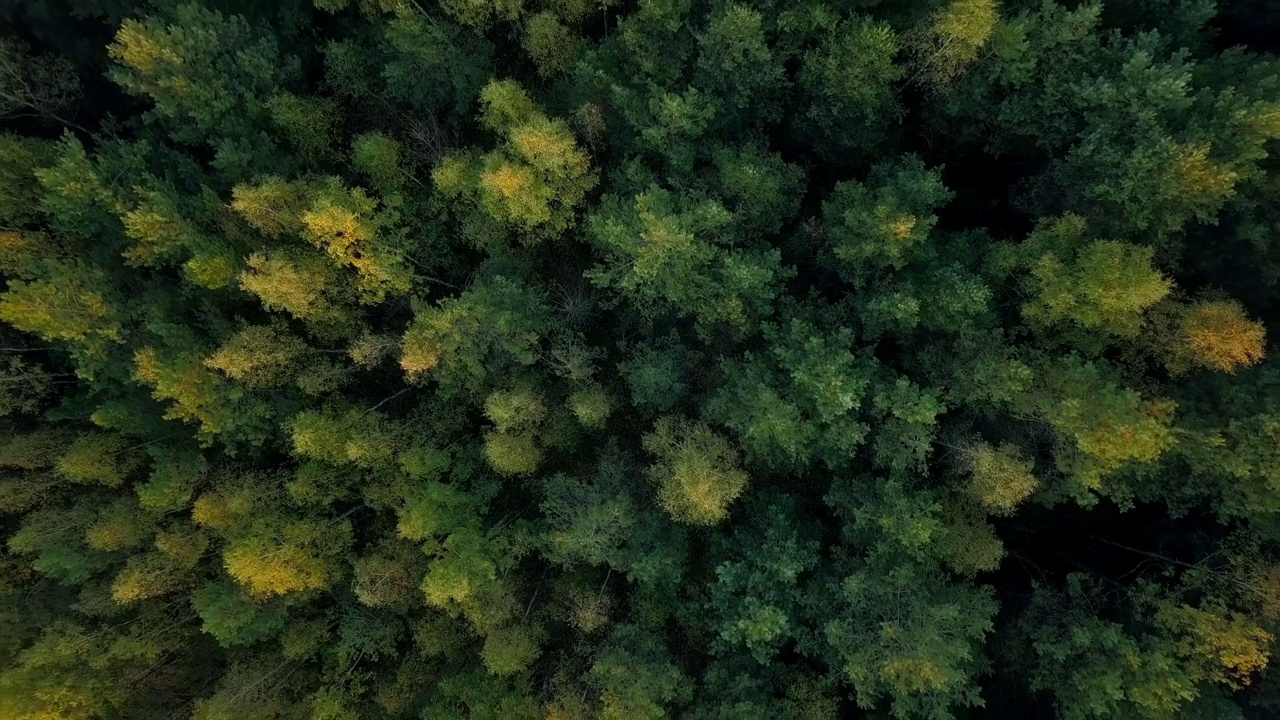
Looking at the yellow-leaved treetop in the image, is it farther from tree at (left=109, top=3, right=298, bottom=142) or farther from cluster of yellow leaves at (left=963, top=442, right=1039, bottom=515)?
tree at (left=109, top=3, right=298, bottom=142)

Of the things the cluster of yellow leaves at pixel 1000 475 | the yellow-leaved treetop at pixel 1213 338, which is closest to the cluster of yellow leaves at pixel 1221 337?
the yellow-leaved treetop at pixel 1213 338

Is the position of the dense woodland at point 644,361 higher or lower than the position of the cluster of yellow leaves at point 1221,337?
lower

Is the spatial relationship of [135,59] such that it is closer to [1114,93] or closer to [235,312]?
[235,312]

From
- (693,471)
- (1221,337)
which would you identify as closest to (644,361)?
(693,471)

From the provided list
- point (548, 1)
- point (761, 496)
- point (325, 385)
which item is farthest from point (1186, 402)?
point (325, 385)

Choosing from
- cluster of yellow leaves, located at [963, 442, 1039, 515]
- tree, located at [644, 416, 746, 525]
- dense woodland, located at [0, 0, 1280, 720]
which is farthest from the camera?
tree, located at [644, 416, 746, 525]

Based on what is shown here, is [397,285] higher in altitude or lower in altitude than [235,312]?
higher

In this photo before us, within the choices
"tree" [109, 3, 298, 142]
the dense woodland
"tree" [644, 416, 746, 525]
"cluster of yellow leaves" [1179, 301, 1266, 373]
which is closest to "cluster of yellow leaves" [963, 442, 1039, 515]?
the dense woodland

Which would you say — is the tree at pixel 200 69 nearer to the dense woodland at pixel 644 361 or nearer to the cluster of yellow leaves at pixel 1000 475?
the dense woodland at pixel 644 361
